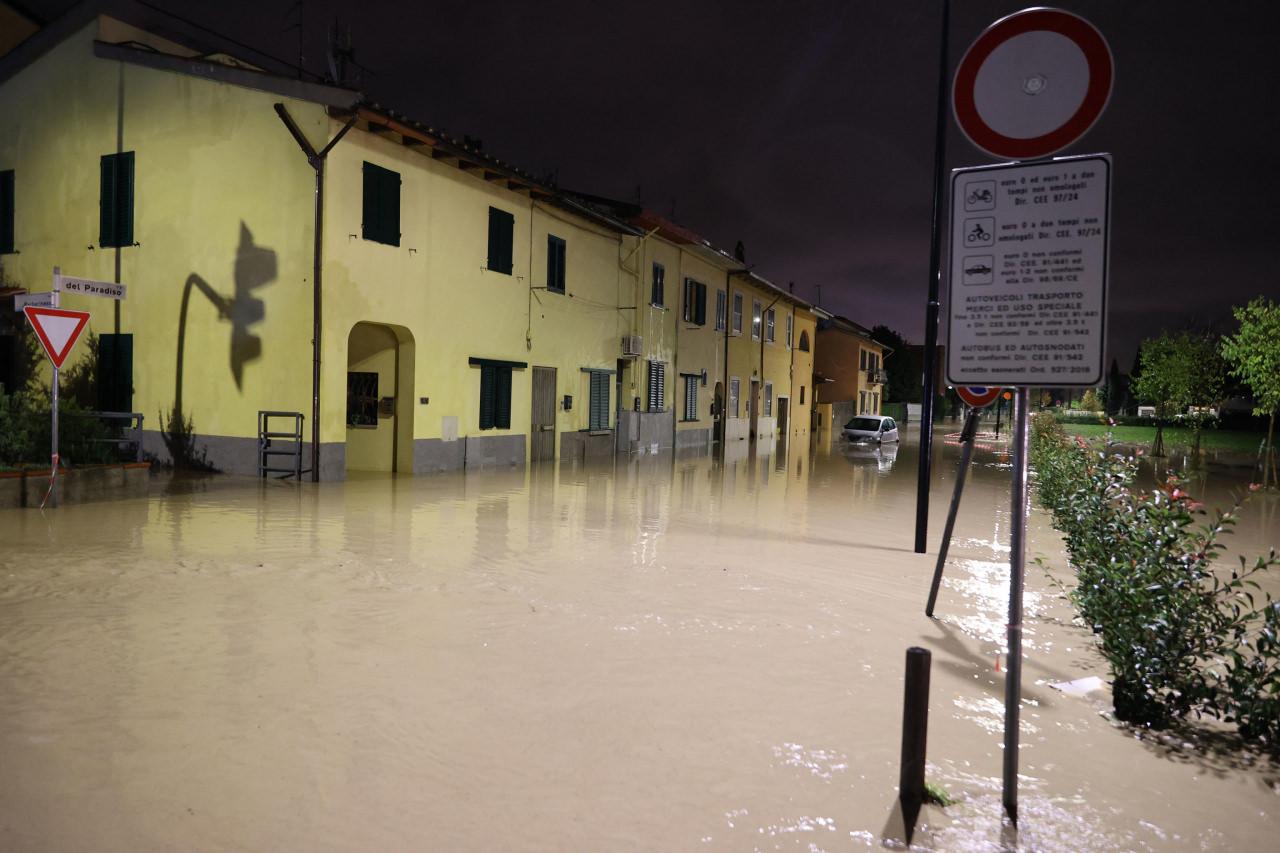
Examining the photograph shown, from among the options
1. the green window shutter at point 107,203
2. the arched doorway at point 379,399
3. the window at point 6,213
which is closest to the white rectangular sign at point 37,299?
the arched doorway at point 379,399

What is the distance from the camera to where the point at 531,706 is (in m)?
4.68

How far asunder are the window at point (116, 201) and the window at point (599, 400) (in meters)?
11.7

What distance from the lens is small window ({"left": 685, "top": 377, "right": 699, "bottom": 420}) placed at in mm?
30736

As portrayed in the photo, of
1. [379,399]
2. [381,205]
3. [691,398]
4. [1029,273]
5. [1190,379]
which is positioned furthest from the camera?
[691,398]

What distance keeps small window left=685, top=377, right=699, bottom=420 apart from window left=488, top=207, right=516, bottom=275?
12136mm

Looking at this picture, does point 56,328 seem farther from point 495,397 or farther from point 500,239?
point 500,239

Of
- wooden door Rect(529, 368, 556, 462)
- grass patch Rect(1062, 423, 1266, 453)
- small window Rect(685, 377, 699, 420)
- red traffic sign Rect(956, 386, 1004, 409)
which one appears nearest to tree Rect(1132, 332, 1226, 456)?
grass patch Rect(1062, 423, 1266, 453)

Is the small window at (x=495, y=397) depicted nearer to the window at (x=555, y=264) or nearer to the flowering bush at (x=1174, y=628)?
the window at (x=555, y=264)

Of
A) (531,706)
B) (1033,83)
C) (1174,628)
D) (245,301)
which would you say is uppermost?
(245,301)

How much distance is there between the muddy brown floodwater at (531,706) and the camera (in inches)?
137

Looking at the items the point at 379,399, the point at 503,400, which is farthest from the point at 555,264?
the point at 379,399

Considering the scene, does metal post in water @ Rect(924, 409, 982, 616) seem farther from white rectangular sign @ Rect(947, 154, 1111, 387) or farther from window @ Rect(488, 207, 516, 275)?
window @ Rect(488, 207, 516, 275)

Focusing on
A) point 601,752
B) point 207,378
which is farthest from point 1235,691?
point 207,378

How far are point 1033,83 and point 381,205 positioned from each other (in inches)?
576
